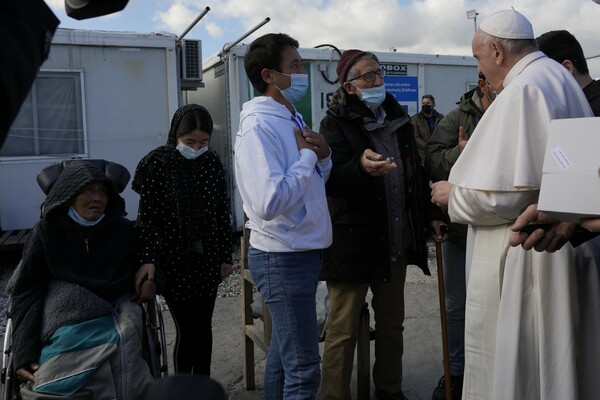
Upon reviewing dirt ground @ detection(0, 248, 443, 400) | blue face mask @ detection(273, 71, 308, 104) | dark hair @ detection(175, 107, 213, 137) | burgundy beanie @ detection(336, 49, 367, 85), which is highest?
burgundy beanie @ detection(336, 49, 367, 85)

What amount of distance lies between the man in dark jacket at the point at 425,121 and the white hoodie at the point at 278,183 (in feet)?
21.1

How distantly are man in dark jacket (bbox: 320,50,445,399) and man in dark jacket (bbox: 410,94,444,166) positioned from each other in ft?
18.0

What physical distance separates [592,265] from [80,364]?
234cm

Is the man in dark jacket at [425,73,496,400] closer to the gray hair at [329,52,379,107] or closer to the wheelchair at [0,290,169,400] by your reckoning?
the gray hair at [329,52,379,107]

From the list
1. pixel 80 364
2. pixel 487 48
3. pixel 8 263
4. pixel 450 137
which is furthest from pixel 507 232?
pixel 8 263

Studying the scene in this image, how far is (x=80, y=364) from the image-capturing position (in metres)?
2.85

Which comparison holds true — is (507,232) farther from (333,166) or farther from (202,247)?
(202,247)

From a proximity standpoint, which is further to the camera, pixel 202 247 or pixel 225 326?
pixel 225 326

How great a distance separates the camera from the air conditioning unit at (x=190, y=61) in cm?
861

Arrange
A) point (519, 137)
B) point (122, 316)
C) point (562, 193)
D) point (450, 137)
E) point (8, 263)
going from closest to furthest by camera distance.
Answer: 1. point (562, 193)
2. point (519, 137)
3. point (122, 316)
4. point (450, 137)
5. point (8, 263)

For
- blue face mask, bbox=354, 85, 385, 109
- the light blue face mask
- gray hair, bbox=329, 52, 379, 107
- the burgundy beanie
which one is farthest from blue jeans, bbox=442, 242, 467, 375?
the light blue face mask

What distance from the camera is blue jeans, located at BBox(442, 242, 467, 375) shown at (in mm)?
3906

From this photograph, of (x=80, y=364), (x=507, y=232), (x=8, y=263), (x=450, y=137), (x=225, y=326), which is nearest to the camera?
(x=507, y=232)

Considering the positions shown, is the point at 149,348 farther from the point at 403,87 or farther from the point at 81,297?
the point at 403,87
